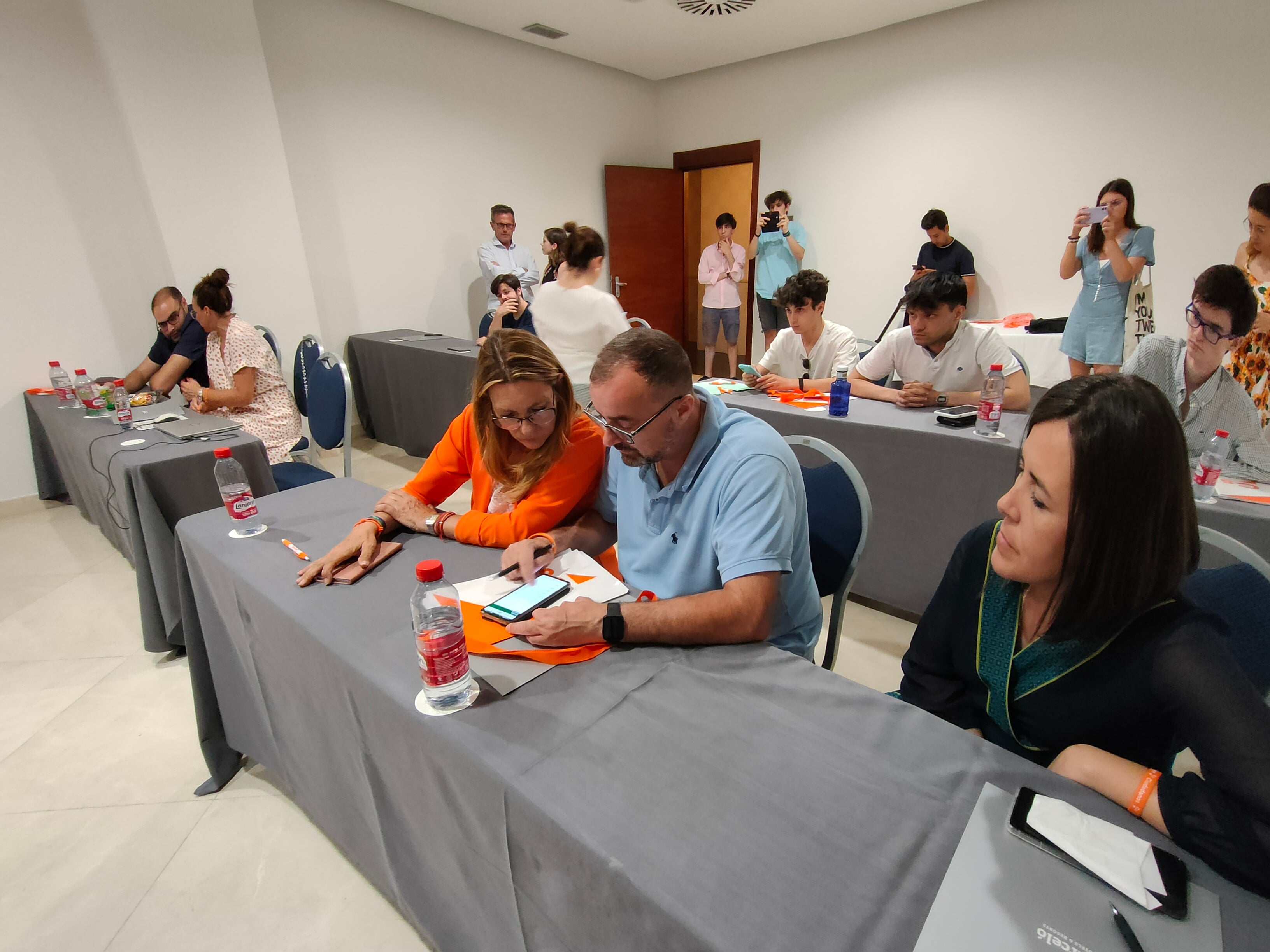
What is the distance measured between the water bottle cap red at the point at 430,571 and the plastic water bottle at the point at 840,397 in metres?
1.73

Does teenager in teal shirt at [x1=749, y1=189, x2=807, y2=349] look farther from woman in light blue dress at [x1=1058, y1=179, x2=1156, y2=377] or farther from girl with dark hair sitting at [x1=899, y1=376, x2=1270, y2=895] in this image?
girl with dark hair sitting at [x1=899, y1=376, x2=1270, y2=895]

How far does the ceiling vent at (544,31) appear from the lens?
4.50 meters

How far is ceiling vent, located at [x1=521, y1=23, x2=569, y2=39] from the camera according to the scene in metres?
4.50

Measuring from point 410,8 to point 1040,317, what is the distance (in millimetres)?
5040

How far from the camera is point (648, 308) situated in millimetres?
6477

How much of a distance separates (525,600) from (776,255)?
5.11 metres

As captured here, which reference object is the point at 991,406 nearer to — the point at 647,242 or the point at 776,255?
the point at 776,255

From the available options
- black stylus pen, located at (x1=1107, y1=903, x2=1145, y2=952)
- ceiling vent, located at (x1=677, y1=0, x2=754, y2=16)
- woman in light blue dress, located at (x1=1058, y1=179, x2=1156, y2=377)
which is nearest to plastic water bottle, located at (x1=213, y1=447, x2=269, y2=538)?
black stylus pen, located at (x1=1107, y1=903, x2=1145, y2=952)

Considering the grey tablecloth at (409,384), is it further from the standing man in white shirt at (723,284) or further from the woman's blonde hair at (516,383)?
the standing man in white shirt at (723,284)

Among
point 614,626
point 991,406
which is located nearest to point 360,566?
point 614,626

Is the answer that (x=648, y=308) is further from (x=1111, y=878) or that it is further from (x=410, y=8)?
(x=1111, y=878)

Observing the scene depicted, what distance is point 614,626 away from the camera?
0.95m

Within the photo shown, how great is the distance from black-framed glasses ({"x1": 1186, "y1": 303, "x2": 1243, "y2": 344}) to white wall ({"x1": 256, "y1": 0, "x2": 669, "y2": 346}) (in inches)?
183

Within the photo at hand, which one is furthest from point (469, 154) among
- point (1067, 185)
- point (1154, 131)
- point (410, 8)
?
point (1154, 131)
